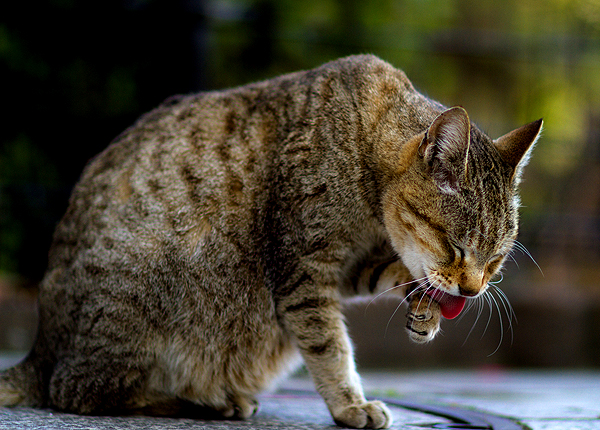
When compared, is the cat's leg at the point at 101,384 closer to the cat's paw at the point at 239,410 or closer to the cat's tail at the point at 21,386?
the cat's tail at the point at 21,386

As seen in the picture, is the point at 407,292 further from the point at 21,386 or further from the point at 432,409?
the point at 21,386

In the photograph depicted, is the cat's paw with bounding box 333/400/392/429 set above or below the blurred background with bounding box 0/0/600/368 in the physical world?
below

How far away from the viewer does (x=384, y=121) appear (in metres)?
2.71

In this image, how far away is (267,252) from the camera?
101 inches

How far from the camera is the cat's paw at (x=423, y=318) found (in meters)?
2.58

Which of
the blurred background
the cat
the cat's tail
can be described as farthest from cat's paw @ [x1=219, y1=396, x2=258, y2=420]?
the blurred background

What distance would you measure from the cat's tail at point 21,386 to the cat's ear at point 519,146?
1.96m

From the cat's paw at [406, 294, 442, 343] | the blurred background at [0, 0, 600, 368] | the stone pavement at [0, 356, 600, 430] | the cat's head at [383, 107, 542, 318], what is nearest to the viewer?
the stone pavement at [0, 356, 600, 430]

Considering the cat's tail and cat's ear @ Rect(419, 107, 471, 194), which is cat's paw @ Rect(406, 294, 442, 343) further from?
the cat's tail

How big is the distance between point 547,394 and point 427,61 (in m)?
3.11

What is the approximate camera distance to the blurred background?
4.96m

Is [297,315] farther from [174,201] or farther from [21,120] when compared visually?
[21,120]

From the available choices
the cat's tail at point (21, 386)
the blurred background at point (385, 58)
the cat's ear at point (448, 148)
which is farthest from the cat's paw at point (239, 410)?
the blurred background at point (385, 58)

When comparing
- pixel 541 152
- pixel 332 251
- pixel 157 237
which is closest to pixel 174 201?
pixel 157 237
